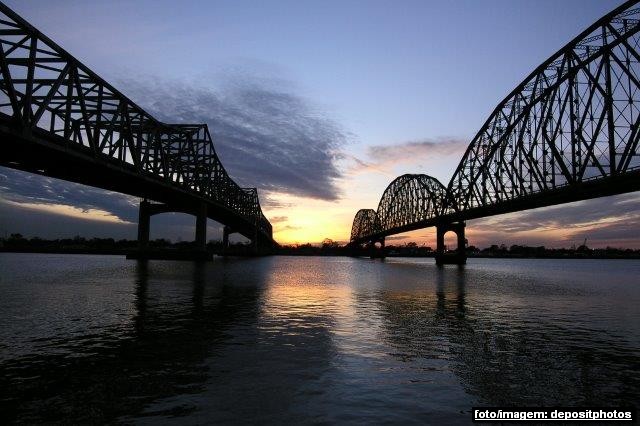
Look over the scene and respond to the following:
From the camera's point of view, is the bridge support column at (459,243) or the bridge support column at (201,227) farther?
the bridge support column at (459,243)

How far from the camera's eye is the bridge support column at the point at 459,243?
127 meters

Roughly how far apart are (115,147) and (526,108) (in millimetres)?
61568

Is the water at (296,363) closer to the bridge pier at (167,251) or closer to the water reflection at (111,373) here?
the water reflection at (111,373)

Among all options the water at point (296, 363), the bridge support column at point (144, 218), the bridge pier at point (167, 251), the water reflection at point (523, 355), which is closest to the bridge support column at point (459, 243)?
the bridge pier at point (167, 251)

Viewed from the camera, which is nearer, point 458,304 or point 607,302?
point 458,304

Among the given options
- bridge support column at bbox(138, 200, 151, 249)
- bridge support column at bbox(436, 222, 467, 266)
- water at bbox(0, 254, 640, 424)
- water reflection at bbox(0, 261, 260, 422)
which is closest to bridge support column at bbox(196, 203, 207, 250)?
bridge support column at bbox(138, 200, 151, 249)

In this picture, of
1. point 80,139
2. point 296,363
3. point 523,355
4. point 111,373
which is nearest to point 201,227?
point 80,139

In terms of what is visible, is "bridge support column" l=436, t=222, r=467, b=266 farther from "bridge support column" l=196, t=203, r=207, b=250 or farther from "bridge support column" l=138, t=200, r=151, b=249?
"bridge support column" l=138, t=200, r=151, b=249

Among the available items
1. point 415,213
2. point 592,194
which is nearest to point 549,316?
point 592,194

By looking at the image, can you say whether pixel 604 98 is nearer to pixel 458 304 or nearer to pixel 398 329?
pixel 458 304

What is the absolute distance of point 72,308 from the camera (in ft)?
85.1

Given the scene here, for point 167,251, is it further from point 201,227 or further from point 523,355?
point 523,355

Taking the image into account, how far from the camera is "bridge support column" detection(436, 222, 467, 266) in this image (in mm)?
127000

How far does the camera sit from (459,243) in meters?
129
